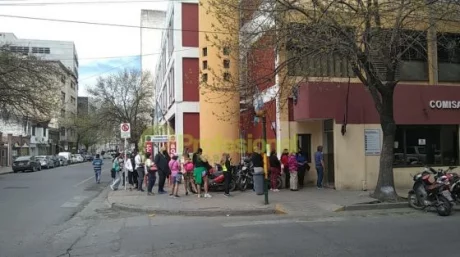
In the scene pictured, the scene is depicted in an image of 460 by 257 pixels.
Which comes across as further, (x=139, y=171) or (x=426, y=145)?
(x=139, y=171)

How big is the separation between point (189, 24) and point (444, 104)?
1504 centimetres

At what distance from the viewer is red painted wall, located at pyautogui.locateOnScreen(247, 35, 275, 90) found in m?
14.4

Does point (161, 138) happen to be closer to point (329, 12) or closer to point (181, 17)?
point (181, 17)

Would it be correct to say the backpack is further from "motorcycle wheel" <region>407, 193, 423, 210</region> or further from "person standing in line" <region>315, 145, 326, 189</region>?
"motorcycle wheel" <region>407, 193, 423, 210</region>

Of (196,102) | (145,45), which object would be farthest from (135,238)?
(145,45)

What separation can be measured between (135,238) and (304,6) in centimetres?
882

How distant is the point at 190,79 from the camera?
27.5 meters

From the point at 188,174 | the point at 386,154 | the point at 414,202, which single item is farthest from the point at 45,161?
the point at 414,202

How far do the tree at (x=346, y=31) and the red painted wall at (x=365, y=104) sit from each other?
96.6 inches

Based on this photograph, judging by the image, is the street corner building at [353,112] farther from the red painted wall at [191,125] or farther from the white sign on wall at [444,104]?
the red painted wall at [191,125]

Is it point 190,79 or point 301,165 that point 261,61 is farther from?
point 190,79

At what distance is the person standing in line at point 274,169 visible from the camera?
1822 cm

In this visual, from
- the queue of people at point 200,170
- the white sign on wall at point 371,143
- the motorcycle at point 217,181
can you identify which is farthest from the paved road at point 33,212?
the white sign on wall at point 371,143

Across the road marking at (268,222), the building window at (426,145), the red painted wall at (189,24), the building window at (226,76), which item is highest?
the red painted wall at (189,24)
